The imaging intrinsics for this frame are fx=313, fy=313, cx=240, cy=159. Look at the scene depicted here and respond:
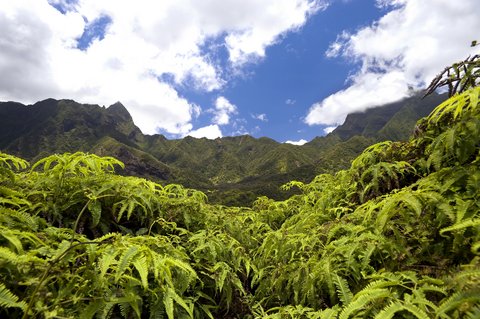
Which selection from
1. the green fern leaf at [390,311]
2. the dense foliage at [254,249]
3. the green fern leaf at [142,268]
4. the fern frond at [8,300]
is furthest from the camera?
the green fern leaf at [142,268]

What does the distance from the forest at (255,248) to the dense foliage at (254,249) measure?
0.01 metres

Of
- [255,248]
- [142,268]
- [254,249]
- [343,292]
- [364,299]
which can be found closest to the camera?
[364,299]

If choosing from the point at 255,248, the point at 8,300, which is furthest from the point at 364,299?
the point at 255,248

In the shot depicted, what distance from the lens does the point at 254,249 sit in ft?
17.4

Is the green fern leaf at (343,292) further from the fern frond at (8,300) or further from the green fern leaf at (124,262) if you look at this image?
the fern frond at (8,300)

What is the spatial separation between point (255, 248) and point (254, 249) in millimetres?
148

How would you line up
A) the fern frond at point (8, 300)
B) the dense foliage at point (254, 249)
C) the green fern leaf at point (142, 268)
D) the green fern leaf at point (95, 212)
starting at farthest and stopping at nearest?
the green fern leaf at point (95, 212) < the green fern leaf at point (142, 268) < the dense foliage at point (254, 249) < the fern frond at point (8, 300)

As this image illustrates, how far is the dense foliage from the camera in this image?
Result: 2.31 metres

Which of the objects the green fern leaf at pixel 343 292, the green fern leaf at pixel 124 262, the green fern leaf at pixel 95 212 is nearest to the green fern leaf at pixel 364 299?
the green fern leaf at pixel 343 292

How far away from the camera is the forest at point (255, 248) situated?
2.31 meters

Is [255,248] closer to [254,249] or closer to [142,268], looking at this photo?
[254,249]

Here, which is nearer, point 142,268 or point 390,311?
point 390,311

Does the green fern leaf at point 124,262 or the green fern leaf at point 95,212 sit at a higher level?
the green fern leaf at point 95,212

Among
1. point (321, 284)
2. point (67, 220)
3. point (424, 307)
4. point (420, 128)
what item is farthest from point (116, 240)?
point (420, 128)
